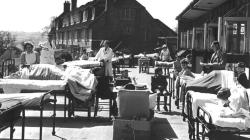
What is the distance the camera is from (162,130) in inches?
367

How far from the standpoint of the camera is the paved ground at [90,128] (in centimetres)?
860

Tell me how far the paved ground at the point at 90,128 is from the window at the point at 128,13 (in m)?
43.4

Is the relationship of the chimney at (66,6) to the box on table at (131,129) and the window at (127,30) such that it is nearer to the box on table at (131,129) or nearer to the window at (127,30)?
the window at (127,30)

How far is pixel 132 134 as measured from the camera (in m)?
8.16

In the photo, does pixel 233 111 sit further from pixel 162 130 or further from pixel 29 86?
pixel 29 86

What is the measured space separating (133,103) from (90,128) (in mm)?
1377

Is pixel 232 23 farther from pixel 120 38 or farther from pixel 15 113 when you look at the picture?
pixel 120 38

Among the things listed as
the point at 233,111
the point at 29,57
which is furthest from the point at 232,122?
the point at 29,57

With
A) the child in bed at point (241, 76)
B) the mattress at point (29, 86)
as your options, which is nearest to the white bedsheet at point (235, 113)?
the child in bed at point (241, 76)

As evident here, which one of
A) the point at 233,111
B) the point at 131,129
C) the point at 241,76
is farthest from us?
the point at 241,76

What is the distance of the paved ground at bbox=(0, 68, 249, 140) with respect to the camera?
8.60 m

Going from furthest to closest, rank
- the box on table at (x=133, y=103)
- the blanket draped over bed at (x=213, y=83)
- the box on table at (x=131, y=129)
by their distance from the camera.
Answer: the blanket draped over bed at (x=213, y=83) < the box on table at (x=133, y=103) < the box on table at (x=131, y=129)

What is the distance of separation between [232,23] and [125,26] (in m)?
37.5

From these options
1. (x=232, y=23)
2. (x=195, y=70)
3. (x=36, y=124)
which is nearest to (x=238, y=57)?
(x=232, y=23)
